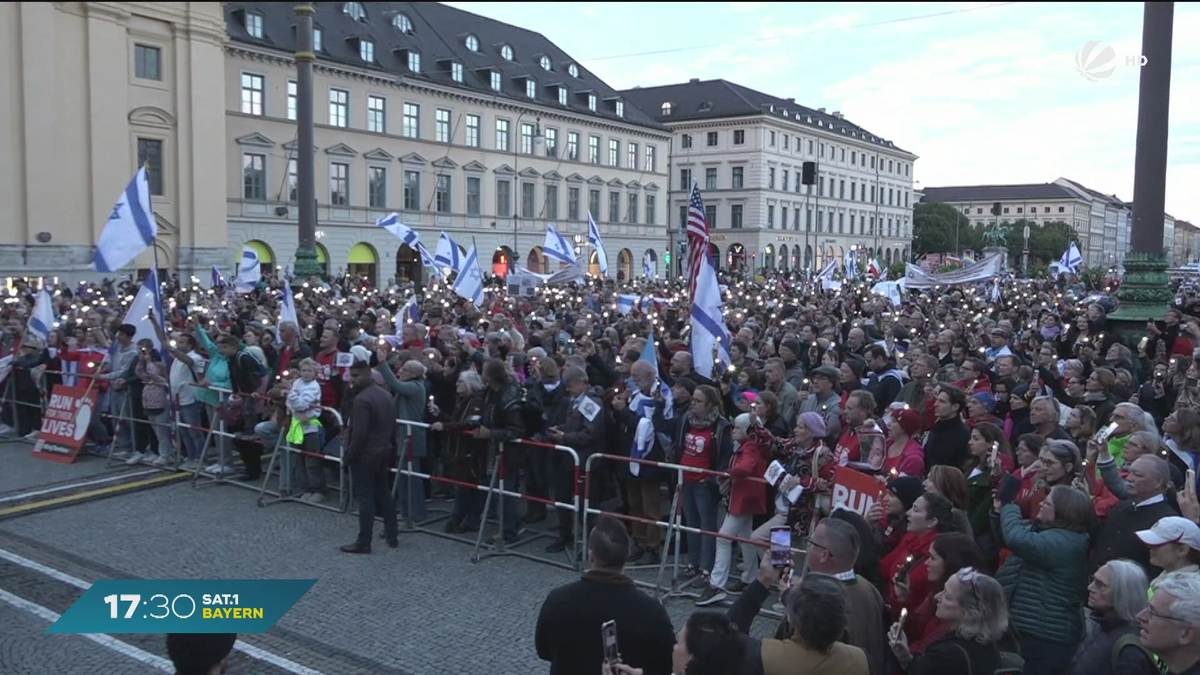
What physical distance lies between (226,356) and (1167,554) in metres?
10.1

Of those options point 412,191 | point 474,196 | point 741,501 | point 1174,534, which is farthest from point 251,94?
point 1174,534

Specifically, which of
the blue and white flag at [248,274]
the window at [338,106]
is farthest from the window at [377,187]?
the blue and white flag at [248,274]

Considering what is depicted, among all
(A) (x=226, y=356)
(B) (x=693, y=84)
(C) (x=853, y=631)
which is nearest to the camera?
(C) (x=853, y=631)

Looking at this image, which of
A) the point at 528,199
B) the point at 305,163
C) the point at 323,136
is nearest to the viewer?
the point at 305,163

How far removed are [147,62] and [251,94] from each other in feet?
20.5

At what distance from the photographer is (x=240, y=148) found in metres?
43.3

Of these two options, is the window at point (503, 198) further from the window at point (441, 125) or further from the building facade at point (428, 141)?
the window at point (441, 125)

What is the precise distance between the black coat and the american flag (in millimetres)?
7312

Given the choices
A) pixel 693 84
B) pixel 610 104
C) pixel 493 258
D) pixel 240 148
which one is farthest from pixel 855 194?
pixel 240 148

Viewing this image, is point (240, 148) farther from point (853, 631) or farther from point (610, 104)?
point (853, 631)

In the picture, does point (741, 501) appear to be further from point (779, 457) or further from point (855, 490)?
point (855, 490)

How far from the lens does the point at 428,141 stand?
170 feet

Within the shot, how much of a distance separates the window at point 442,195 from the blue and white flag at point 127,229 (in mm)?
40205

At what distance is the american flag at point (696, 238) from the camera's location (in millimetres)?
11212
